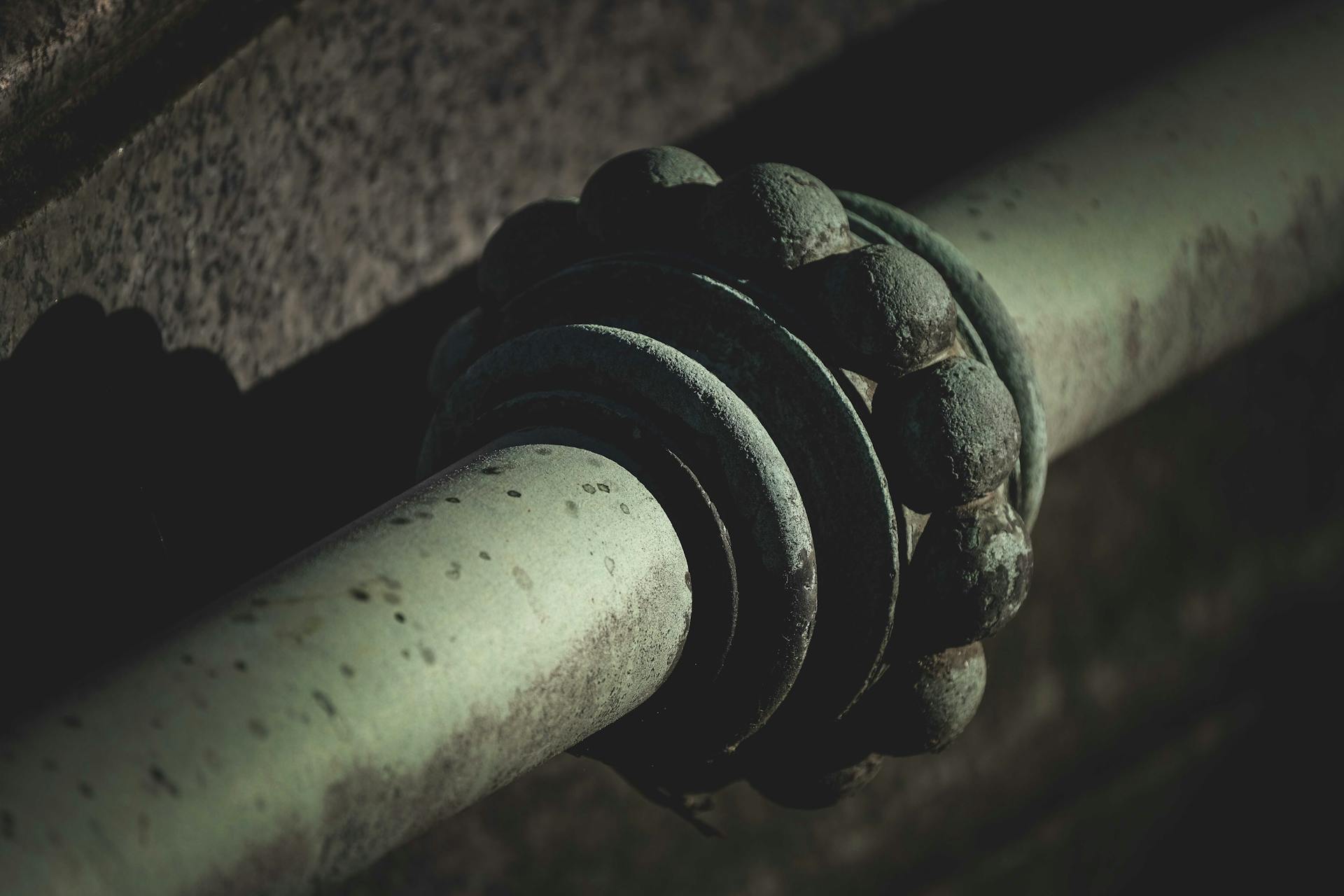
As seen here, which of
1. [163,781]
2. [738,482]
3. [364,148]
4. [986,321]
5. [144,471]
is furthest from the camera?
[364,148]

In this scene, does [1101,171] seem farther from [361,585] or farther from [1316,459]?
[1316,459]

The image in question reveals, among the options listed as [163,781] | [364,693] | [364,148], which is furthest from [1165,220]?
[163,781]

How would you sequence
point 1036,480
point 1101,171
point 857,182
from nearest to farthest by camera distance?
point 1036,480, point 1101,171, point 857,182

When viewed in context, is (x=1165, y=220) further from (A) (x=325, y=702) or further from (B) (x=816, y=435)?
(A) (x=325, y=702)

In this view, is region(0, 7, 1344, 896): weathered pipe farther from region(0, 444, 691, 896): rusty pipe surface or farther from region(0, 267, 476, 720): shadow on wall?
region(0, 267, 476, 720): shadow on wall

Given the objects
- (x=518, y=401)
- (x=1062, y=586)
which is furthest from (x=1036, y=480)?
(x=1062, y=586)

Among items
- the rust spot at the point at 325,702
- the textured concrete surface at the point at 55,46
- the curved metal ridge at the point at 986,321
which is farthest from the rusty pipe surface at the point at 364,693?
the textured concrete surface at the point at 55,46

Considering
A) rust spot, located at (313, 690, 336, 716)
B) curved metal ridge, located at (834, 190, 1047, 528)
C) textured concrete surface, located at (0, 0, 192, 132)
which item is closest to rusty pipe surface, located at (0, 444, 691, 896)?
rust spot, located at (313, 690, 336, 716)
